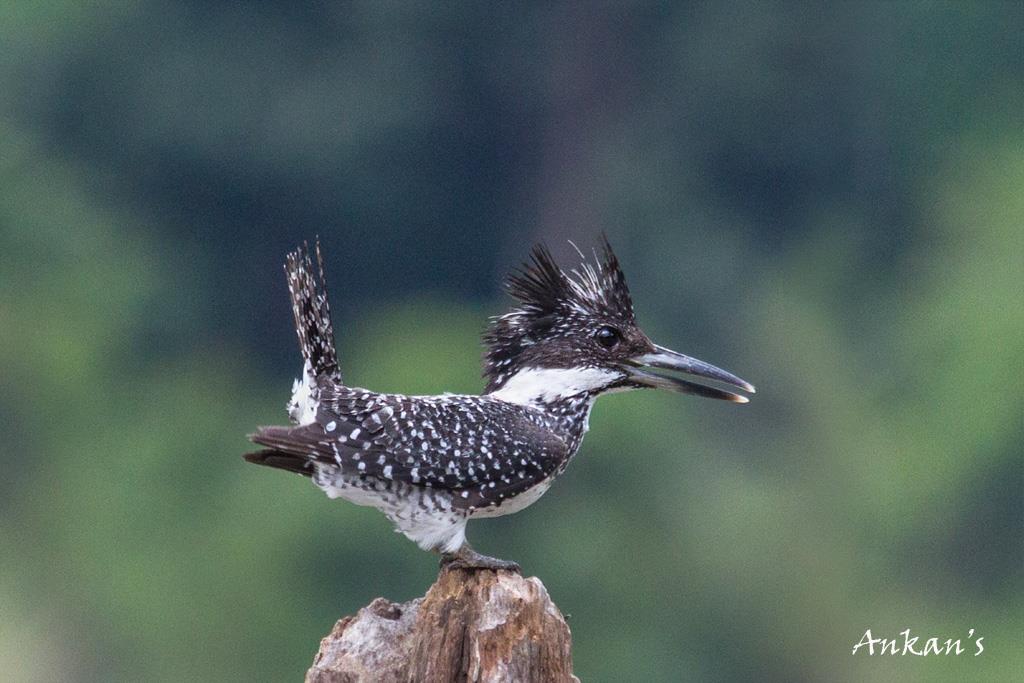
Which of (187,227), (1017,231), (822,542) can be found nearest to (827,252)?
(1017,231)

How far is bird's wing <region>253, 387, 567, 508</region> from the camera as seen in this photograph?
24.5ft

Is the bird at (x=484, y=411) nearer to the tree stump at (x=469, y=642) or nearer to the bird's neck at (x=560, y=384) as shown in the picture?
the bird's neck at (x=560, y=384)

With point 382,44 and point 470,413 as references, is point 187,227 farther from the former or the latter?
point 470,413

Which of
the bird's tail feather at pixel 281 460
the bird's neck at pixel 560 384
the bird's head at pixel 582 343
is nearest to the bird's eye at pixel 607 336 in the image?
the bird's head at pixel 582 343

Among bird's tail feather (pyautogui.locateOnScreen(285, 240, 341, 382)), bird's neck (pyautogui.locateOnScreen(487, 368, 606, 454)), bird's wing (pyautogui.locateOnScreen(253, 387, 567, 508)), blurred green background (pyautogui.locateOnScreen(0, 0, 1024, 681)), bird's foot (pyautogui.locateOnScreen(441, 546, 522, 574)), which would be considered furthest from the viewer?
blurred green background (pyautogui.locateOnScreen(0, 0, 1024, 681))

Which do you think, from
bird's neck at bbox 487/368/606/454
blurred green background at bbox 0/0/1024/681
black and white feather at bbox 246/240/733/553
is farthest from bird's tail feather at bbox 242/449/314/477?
blurred green background at bbox 0/0/1024/681

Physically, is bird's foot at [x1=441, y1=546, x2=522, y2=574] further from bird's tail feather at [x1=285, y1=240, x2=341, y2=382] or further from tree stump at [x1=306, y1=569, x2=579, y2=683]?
bird's tail feather at [x1=285, y1=240, x2=341, y2=382]

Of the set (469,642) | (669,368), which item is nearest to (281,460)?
(469,642)

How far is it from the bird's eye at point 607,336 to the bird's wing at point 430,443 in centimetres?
53

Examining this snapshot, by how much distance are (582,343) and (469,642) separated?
1.63 m

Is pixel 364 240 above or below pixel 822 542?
above

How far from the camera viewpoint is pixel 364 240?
29.2 meters

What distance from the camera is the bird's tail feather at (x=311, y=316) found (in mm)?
7883

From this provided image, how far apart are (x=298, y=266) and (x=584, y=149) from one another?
930 inches
